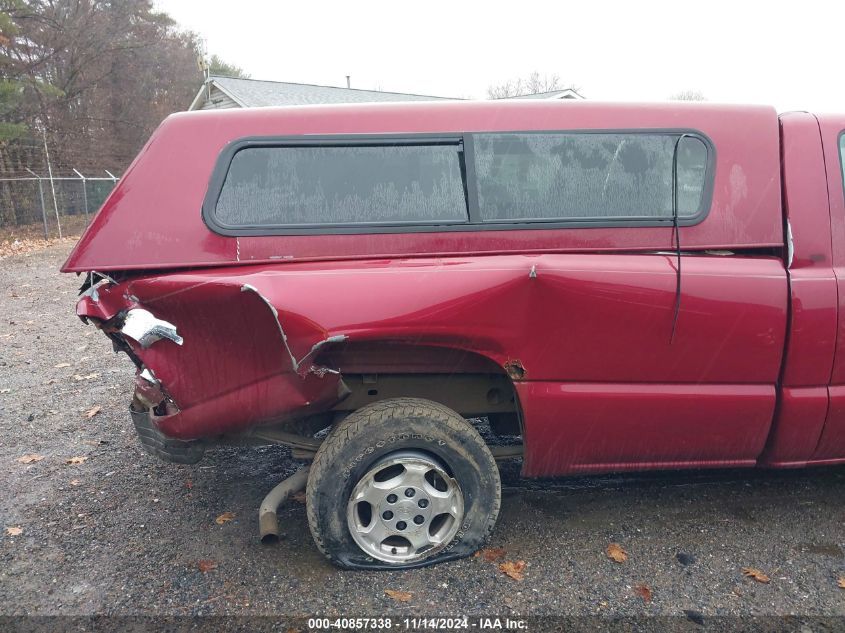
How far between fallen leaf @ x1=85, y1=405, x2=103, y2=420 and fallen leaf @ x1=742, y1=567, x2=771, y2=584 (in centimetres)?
443

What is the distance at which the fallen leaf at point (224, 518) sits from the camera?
335 cm

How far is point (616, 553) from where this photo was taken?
3.02m

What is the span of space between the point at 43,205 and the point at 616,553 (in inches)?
699

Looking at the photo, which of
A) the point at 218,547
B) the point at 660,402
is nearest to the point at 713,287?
the point at 660,402

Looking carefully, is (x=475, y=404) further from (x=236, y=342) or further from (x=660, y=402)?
(x=236, y=342)

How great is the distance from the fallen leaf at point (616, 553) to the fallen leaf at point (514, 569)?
0.42 metres

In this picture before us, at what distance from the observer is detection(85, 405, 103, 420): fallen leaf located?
16.0ft

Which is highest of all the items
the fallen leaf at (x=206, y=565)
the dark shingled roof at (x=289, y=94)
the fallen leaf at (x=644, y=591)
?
the dark shingled roof at (x=289, y=94)

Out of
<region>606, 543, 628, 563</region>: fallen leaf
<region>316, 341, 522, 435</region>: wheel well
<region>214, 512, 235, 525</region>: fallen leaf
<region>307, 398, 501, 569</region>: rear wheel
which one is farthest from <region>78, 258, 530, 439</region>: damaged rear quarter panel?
<region>606, 543, 628, 563</region>: fallen leaf

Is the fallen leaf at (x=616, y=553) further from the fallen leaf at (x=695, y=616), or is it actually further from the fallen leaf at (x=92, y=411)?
the fallen leaf at (x=92, y=411)

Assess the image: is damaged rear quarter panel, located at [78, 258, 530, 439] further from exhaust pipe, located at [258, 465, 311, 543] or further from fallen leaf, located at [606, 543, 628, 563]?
fallen leaf, located at [606, 543, 628, 563]

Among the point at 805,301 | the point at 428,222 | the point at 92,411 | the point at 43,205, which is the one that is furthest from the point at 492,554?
the point at 43,205

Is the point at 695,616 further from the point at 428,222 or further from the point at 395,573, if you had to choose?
the point at 428,222

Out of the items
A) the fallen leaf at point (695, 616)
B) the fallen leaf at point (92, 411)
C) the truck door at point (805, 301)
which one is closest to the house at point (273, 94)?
the fallen leaf at point (92, 411)
